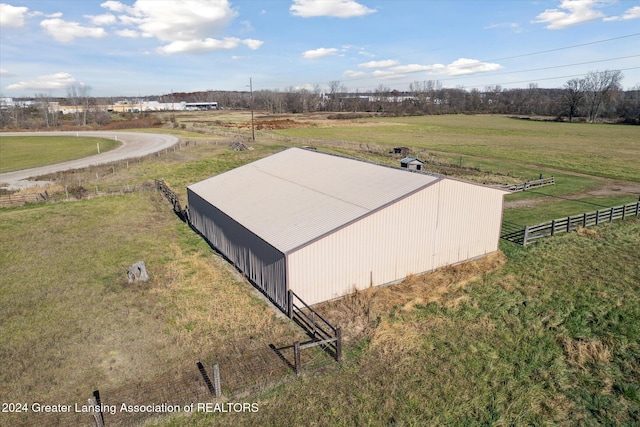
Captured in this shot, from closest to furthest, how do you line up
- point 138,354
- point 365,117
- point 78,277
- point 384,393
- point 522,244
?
point 384,393 → point 138,354 → point 78,277 → point 522,244 → point 365,117

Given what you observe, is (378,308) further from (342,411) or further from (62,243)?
(62,243)

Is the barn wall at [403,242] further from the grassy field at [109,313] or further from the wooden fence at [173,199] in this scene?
the wooden fence at [173,199]

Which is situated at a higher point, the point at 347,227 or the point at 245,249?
the point at 347,227

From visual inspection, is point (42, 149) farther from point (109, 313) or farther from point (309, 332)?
point (309, 332)

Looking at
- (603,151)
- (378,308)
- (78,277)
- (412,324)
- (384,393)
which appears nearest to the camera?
(384,393)

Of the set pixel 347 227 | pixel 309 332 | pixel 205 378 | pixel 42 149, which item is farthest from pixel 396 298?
pixel 42 149

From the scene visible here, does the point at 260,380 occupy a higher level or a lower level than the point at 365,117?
lower

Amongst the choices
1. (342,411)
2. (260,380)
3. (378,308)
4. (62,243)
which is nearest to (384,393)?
(342,411)

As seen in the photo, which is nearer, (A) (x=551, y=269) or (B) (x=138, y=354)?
(B) (x=138, y=354)
